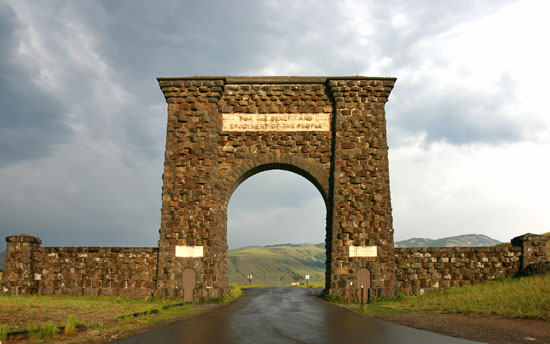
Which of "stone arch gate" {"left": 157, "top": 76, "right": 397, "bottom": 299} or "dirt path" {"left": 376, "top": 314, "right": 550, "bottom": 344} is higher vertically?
"stone arch gate" {"left": 157, "top": 76, "right": 397, "bottom": 299}

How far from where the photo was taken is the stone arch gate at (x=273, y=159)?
63.9ft

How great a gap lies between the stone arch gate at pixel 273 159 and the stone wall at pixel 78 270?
96cm

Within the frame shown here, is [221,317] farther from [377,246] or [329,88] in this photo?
[329,88]

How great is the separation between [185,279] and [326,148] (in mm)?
9383

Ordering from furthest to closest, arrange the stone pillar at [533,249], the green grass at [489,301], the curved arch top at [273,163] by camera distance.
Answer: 1. the curved arch top at [273,163]
2. the stone pillar at [533,249]
3. the green grass at [489,301]

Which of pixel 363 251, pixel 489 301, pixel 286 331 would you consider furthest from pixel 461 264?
pixel 286 331

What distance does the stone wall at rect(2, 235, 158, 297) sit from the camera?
19219 millimetres

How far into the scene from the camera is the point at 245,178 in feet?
71.8

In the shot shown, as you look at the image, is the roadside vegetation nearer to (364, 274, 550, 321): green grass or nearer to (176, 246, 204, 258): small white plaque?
(176, 246, 204, 258): small white plaque

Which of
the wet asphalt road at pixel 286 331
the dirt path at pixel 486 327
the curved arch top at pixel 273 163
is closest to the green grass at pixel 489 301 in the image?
the dirt path at pixel 486 327

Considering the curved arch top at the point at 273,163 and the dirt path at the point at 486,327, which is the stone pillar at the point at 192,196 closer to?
the curved arch top at the point at 273,163

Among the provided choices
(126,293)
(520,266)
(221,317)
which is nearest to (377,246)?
(520,266)

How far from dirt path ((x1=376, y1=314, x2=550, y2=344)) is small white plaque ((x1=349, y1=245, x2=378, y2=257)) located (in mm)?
6670

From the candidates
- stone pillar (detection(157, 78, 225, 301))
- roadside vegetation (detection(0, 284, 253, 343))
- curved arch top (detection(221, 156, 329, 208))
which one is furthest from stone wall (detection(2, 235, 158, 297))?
curved arch top (detection(221, 156, 329, 208))
